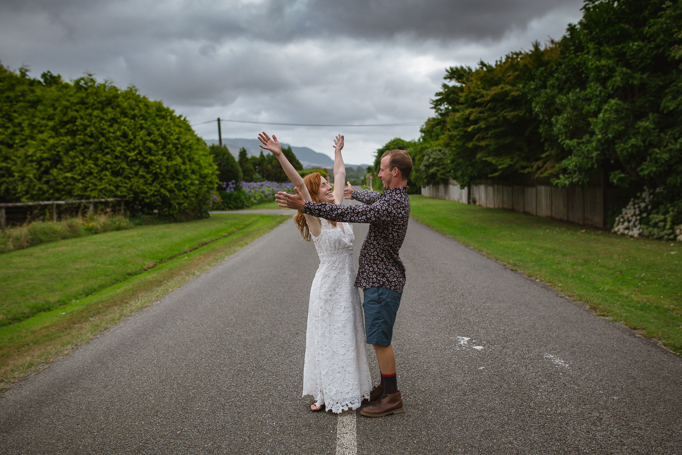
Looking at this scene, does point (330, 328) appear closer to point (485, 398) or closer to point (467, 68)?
point (485, 398)

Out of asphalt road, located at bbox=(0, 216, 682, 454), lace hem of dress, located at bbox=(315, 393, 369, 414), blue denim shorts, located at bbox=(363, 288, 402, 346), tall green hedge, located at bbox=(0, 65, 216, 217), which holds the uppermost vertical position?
tall green hedge, located at bbox=(0, 65, 216, 217)

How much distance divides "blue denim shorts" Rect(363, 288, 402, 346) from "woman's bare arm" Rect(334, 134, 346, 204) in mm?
938

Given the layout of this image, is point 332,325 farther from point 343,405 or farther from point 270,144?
point 270,144

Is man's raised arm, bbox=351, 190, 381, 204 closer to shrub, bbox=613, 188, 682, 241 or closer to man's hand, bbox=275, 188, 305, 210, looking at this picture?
man's hand, bbox=275, 188, 305, 210

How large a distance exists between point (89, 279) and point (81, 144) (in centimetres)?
1114

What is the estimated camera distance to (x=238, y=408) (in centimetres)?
355

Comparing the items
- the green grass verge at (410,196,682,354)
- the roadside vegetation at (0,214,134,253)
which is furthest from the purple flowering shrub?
the green grass verge at (410,196,682,354)

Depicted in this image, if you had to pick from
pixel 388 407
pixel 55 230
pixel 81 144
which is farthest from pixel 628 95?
pixel 81 144

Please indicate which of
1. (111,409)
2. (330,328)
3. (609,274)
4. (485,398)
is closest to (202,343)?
(111,409)

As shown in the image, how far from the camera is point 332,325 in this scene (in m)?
3.46

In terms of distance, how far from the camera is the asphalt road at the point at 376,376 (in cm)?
305

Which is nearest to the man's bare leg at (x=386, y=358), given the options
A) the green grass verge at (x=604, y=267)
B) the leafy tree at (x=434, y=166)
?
the green grass verge at (x=604, y=267)

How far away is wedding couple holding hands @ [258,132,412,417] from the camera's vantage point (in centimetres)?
333

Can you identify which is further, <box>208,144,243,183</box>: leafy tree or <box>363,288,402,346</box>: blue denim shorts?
<box>208,144,243,183</box>: leafy tree
